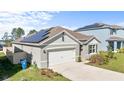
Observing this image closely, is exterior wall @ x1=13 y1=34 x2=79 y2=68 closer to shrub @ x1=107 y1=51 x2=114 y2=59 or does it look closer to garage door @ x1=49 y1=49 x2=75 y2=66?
garage door @ x1=49 y1=49 x2=75 y2=66

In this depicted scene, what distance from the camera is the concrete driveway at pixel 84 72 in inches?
400

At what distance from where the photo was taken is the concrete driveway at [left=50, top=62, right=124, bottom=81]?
33.3 feet

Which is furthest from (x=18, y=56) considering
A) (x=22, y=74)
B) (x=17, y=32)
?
(x=17, y=32)

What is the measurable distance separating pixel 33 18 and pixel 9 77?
3.40 m

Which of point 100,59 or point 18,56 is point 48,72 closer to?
point 18,56

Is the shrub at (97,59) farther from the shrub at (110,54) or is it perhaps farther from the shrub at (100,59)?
the shrub at (110,54)

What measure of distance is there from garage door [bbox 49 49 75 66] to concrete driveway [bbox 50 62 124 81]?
0.28 m

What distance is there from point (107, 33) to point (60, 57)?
10.2ft

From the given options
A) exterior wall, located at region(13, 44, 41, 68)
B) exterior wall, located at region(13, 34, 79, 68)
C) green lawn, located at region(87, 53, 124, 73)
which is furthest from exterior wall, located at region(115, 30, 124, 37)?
exterior wall, located at region(13, 44, 41, 68)

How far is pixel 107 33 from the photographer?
10.9 metres

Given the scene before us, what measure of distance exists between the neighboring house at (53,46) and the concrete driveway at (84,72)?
0.46 metres

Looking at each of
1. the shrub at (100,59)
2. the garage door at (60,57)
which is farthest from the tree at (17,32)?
the shrub at (100,59)
